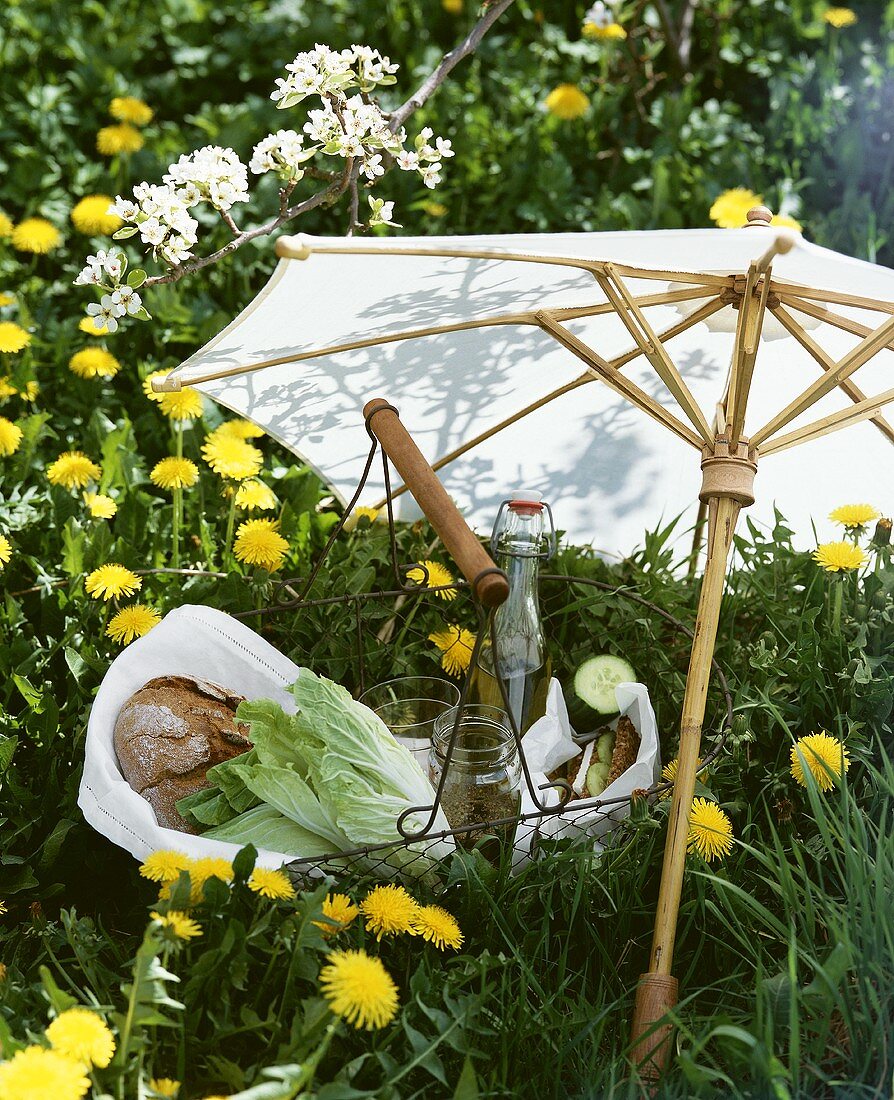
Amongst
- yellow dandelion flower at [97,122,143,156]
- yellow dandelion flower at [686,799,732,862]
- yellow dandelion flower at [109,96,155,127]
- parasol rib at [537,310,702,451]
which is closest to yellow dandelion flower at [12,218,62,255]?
yellow dandelion flower at [97,122,143,156]

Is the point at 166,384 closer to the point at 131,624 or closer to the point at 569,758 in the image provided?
the point at 131,624

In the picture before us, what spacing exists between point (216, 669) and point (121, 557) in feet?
2.03

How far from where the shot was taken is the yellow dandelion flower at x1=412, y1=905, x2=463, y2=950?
69.0 inches

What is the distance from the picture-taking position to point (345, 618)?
8.73 ft

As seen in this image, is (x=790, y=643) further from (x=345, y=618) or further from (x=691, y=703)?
(x=345, y=618)

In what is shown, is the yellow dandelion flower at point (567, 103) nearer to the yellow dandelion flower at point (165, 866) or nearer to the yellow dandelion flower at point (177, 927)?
the yellow dandelion flower at point (165, 866)

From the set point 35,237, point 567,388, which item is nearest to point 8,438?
point 35,237

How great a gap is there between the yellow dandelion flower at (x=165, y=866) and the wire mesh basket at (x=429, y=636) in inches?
7.2

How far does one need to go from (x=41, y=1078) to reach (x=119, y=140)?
389cm

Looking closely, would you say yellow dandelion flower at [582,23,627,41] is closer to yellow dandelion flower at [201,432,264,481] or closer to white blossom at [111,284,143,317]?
yellow dandelion flower at [201,432,264,481]

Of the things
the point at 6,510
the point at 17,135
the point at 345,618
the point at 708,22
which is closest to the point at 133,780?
the point at 345,618

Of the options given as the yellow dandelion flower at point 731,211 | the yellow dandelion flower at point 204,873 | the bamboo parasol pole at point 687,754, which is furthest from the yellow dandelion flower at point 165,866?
the yellow dandelion flower at point 731,211

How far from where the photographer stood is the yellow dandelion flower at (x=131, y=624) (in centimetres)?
238

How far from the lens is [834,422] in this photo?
78.1 inches
